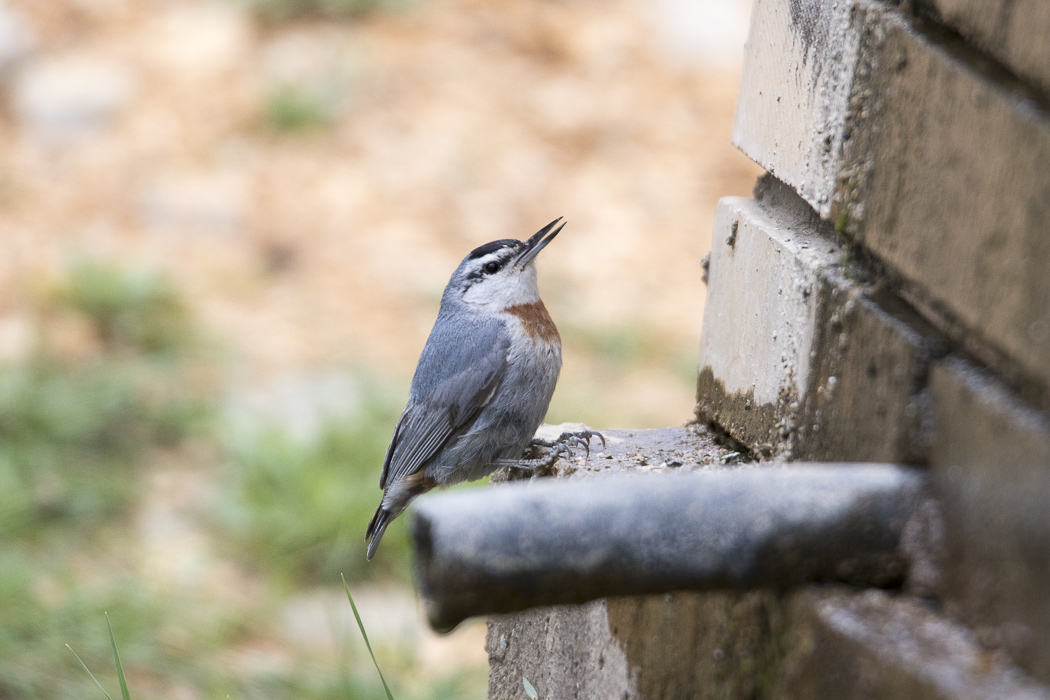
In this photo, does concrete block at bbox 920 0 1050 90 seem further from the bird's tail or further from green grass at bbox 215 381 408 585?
green grass at bbox 215 381 408 585

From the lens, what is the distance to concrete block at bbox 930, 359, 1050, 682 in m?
1.21

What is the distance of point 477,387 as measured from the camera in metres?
3.10

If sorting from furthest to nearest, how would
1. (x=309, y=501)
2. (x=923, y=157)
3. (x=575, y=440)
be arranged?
(x=309, y=501), (x=575, y=440), (x=923, y=157)

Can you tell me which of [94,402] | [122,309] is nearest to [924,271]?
[94,402]

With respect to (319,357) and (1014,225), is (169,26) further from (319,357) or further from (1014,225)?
(1014,225)

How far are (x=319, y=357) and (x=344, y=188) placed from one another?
151cm

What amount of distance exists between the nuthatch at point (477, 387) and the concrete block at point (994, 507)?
1615mm

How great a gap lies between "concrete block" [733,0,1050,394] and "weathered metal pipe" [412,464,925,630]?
276 mm

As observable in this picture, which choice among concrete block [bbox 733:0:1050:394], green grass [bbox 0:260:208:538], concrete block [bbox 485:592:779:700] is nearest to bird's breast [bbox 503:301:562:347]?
concrete block [bbox 485:592:779:700]

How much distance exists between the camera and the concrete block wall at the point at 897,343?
1.25 meters

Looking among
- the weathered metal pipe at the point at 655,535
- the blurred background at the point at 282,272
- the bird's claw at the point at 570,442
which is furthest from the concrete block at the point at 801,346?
the blurred background at the point at 282,272

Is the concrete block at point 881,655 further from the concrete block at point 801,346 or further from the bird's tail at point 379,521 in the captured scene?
the bird's tail at point 379,521

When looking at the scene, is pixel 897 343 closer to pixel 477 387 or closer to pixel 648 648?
pixel 648 648

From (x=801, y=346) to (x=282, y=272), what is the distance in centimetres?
Result: 526
